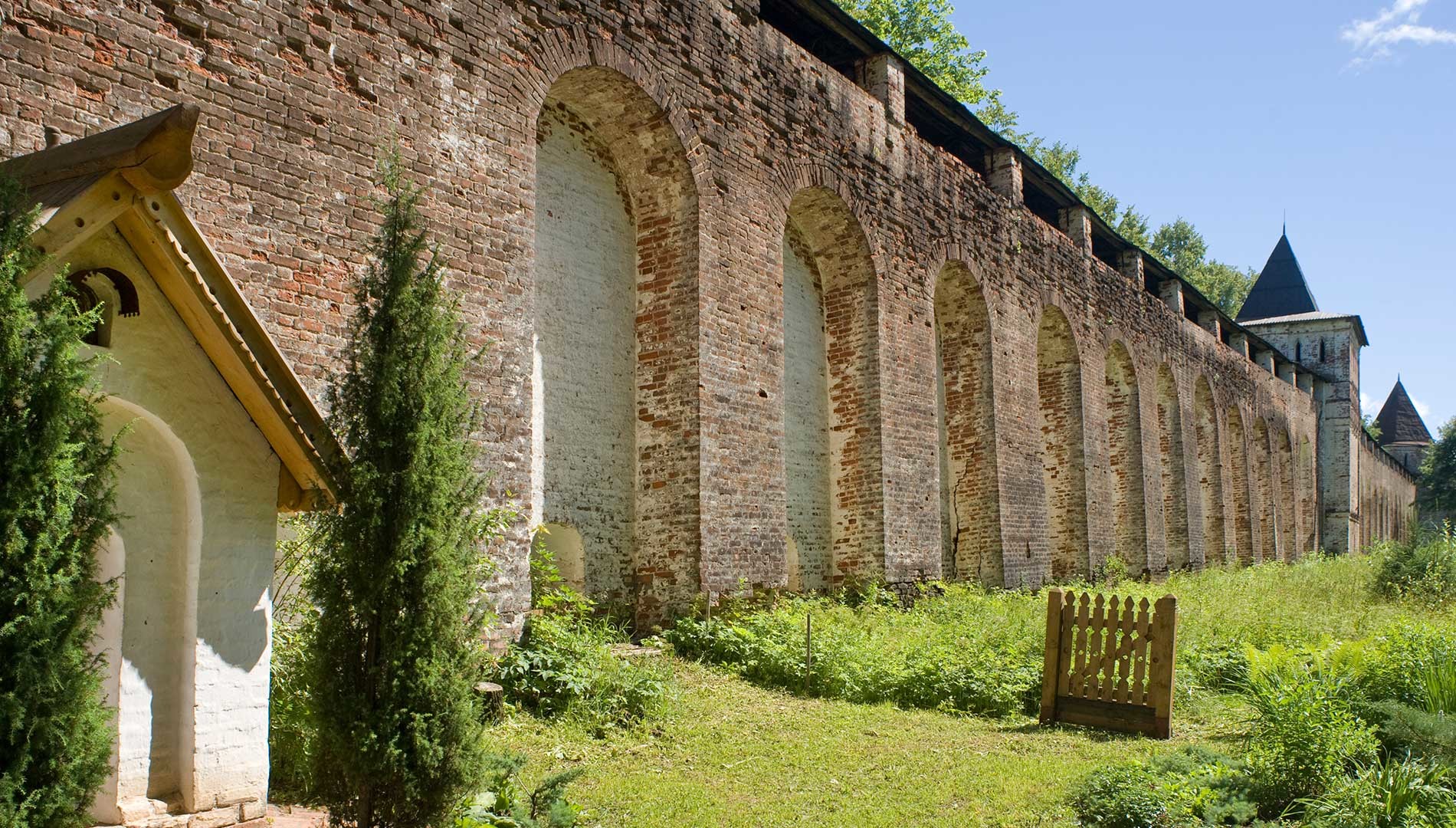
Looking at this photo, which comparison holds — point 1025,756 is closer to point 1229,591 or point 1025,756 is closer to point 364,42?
point 364,42

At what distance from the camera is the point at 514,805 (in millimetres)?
4941

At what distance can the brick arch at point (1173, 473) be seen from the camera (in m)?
25.9

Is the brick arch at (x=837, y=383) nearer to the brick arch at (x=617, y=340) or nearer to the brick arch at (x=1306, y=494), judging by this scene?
the brick arch at (x=617, y=340)

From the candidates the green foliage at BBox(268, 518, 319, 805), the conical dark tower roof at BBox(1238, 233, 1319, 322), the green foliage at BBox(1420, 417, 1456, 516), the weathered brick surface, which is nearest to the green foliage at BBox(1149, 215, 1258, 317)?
the conical dark tower roof at BBox(1238, 233, 1319, 322)

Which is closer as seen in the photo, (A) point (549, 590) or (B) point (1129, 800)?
(B) point (1129, 800)

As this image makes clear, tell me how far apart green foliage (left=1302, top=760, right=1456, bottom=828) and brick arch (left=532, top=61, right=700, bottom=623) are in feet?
21.0

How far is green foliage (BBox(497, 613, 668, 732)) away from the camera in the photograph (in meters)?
7.66

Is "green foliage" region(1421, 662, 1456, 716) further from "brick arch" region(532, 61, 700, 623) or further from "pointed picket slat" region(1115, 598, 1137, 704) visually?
"brick arch" region(532, 61, 700, 623)

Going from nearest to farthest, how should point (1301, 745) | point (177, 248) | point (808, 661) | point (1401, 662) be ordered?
1. point (177, 248)
2. point (1301, 745)
3. point (1401, 662)
4. point (808, 661)

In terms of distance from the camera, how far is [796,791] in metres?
6.20

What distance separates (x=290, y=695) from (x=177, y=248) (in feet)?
9.66

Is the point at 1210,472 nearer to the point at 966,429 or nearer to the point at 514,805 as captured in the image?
the point at 966,429

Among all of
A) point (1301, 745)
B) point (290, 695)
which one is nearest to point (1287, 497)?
point (1301, 745)

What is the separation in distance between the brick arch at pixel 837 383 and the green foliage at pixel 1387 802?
27.8 feet
